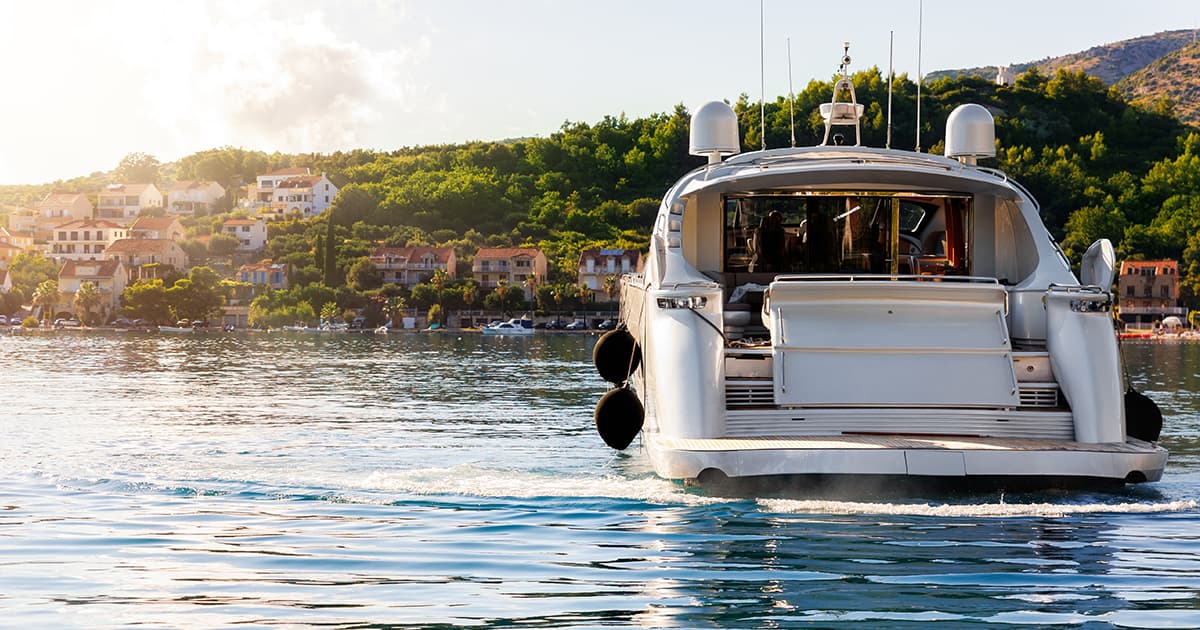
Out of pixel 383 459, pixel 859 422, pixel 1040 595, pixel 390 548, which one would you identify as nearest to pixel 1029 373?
pixel 859 422

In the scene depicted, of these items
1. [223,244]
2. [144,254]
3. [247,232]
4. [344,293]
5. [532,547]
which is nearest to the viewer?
[532,547]

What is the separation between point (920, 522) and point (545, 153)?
A: 17386 cm

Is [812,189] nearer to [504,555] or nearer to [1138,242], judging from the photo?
[504,555]

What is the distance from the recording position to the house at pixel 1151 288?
138250 millimetres

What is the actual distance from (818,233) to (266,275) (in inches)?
6211

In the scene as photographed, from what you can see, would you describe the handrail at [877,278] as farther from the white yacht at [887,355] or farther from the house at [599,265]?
the house at [599,265]

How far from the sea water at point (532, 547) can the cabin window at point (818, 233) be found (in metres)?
2.40

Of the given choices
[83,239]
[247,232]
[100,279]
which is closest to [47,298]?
[100,279]

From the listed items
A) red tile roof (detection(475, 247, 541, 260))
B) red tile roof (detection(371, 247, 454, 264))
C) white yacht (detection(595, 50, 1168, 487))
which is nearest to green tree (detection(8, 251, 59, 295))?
red tile roof (detection(371, 247, 454, 264))

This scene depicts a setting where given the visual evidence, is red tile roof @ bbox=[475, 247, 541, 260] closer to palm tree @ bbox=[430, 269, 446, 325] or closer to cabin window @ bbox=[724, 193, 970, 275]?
palm tree @ bbox=[430, 269, 446, 325]

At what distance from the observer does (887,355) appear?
432 inches

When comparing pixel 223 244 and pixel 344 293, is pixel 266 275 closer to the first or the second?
pixel 344 293

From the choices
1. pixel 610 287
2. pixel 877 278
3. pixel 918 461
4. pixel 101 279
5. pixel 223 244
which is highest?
pixel 223 244

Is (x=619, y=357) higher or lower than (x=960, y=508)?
higher
